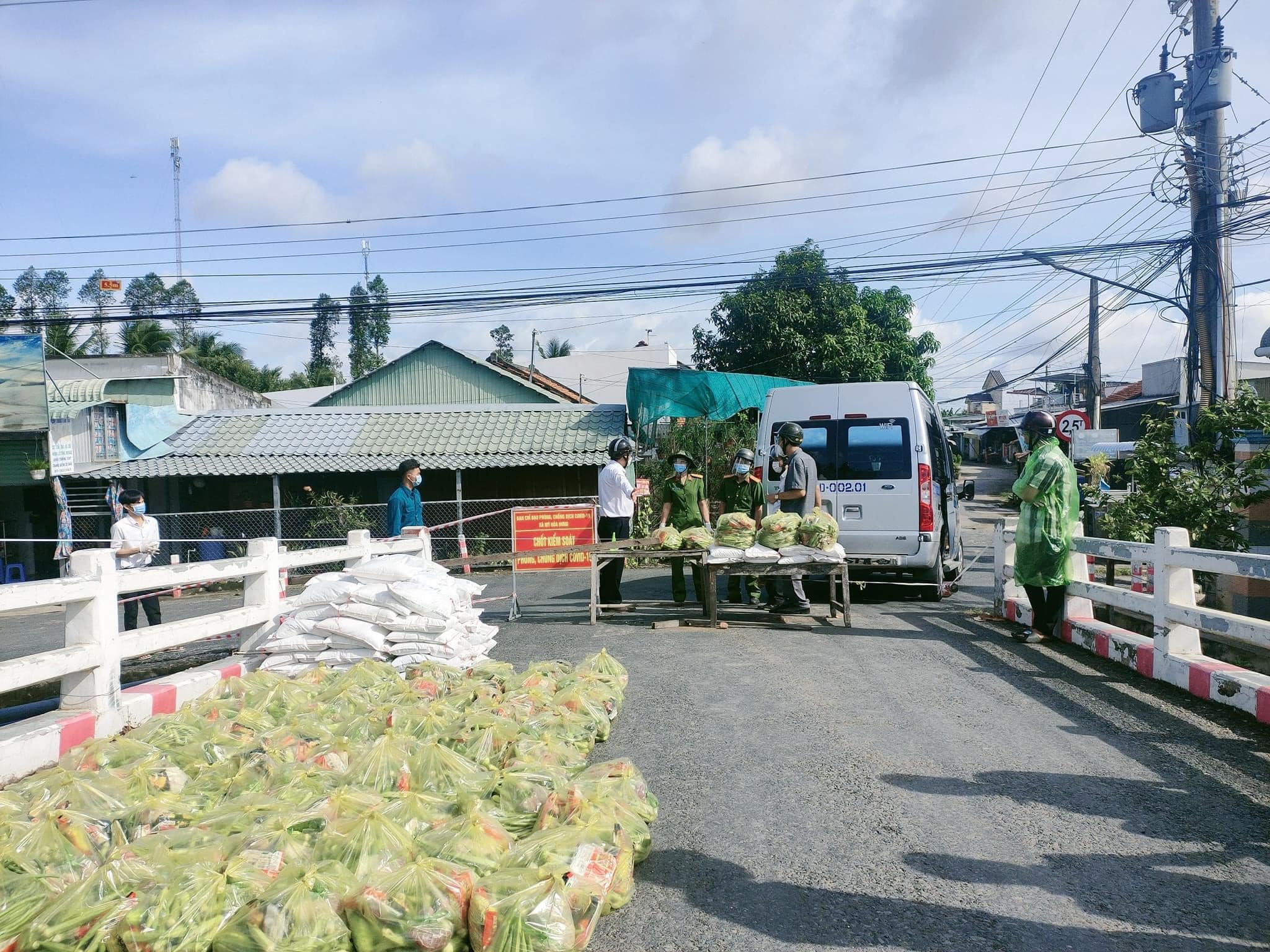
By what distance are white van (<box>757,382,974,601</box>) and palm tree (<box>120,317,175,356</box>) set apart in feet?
106

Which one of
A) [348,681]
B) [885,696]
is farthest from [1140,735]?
[348,681]

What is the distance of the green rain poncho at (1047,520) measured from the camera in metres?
7.65

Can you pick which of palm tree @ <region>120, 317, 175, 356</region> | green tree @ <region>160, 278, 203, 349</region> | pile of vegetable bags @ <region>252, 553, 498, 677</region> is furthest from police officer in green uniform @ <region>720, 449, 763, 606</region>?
palm tree @ <region>120, 317, 175, 356</region>

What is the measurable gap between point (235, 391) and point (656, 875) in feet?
102

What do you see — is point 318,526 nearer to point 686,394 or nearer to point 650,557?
point 686,394

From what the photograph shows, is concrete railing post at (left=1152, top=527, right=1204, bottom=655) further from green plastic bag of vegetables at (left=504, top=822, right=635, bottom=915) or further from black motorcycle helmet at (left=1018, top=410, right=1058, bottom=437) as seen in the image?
green plastic bag of vegetables at (left=504, top=822, right=635, bottom=915)

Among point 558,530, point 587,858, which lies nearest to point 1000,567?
point 587,858

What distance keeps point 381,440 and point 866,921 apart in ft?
69.4

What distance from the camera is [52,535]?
949 inches

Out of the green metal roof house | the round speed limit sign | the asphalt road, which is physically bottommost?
the asphalt road

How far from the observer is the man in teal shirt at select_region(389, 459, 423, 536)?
912 centimetres

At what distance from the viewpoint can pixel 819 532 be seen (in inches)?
350

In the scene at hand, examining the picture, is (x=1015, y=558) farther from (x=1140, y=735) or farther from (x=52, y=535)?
(x=52, y=535)

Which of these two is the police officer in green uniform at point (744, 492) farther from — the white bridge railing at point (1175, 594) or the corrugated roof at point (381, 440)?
the corrugated roof at point (381, 440)
